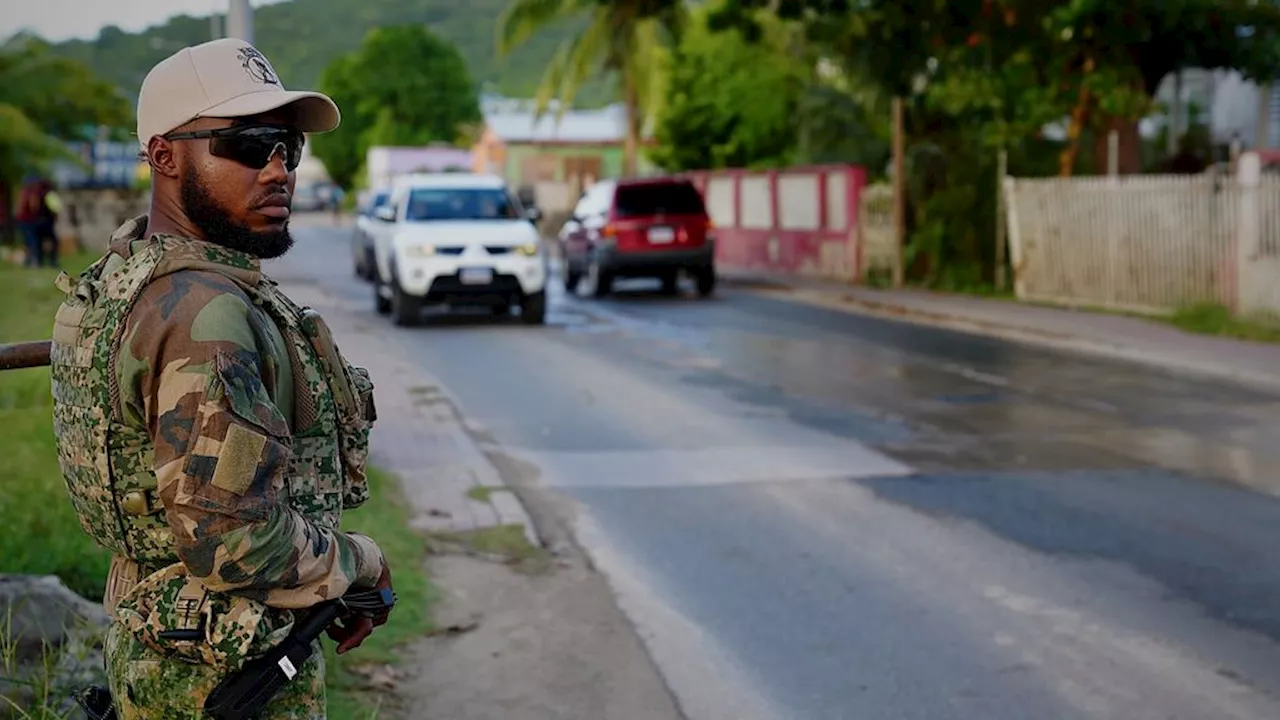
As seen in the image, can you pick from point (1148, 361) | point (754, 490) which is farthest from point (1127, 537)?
point (1148, 361)

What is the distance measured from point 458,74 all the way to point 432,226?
92572 millimetres

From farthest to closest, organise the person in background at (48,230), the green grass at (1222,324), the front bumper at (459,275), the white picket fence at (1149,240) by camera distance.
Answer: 1. the person in background at (48,230)
2. the front bumper at (459,275)
3. the white picket fence at (1149,240)
4. the green grass at (1222,324)

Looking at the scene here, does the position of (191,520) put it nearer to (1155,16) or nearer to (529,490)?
(529,490)

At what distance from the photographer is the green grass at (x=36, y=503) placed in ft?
19.2

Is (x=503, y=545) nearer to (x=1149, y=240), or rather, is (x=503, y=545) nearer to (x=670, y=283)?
(x=1149, y=240)

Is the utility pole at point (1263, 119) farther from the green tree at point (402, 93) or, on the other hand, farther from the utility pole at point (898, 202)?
the green tree at point (402, 93)

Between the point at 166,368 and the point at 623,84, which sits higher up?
the point at 623,84

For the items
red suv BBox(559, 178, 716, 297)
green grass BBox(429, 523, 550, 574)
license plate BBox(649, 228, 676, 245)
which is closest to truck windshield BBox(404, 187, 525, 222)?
red suv BBox(559, 178, 716, 297)

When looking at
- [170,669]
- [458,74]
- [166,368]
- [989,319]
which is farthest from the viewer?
[458,74]

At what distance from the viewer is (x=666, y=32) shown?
40.4 m

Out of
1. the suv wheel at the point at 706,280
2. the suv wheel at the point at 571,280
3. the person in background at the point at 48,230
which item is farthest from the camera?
the person in background at the point at 48,230

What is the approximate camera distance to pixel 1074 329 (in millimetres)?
17547

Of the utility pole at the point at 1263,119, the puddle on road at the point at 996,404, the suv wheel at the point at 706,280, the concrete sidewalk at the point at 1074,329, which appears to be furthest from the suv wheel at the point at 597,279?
the utility pole at the point at 1263,119

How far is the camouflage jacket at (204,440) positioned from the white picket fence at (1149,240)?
1576 centimetres
